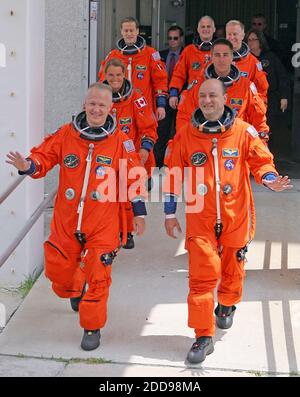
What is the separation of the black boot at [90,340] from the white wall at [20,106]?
1290 mm

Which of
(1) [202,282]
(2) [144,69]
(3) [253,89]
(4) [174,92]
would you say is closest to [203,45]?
(4) [174,92]

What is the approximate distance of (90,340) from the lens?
4.82 m

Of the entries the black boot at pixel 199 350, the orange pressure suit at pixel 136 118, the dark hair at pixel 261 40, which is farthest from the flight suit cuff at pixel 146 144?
the dark hair at pixel 261 40

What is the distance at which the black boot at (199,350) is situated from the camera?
464 cm

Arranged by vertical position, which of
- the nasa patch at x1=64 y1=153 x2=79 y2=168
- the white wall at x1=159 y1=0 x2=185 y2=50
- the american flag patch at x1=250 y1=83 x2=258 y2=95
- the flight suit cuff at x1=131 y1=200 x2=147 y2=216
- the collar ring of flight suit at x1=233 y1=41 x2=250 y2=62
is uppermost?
the white wall at x1=159 y1=0 x2=185 y2=50

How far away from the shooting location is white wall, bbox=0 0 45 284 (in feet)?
18.8

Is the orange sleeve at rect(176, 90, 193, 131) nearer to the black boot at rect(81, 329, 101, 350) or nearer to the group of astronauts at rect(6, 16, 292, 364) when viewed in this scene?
the group of astronauts at rect(6, 16, 292, 364)

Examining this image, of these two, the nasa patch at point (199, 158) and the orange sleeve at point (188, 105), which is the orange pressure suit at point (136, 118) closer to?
the orange sleeve at point (188, 105)

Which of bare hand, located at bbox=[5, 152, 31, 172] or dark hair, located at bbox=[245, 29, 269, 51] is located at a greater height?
dark hair, located at bbox=[245, 29, 269, 51]

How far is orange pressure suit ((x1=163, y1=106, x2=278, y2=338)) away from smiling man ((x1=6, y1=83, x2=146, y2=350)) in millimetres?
313

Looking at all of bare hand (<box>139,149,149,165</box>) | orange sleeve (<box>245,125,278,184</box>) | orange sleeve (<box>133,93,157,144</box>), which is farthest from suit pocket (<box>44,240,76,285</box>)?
orange sleeve (<box>133,93,157,144</box>)

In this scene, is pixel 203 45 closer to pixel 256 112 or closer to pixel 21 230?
pixel 256 112

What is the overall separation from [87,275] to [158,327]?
2.21 ft
